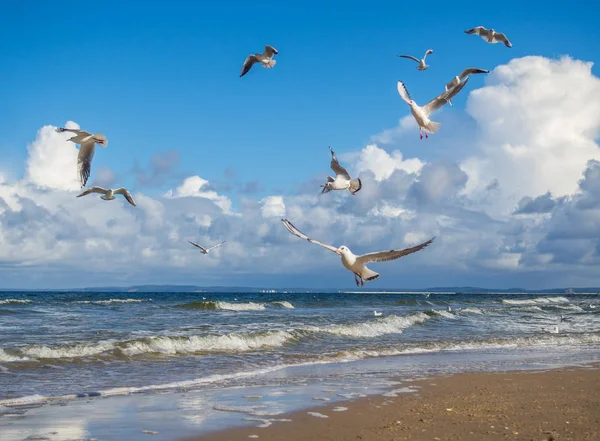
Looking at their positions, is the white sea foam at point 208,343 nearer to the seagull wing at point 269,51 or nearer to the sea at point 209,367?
the sea at point 209,367

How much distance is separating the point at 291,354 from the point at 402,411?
8.37m

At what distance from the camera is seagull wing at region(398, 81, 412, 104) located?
39.6 ft

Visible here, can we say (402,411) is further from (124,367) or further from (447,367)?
(124,367)

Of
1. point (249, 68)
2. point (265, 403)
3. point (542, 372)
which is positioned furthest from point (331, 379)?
point (249, 68)

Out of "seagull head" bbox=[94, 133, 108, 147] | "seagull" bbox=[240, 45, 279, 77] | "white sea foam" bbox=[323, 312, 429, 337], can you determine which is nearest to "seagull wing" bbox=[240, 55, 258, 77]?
"seagull" bbox=[240, 45, 279, 77]

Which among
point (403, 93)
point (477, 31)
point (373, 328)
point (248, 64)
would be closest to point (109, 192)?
point (248, 64)

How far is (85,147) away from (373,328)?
15662 millimetres

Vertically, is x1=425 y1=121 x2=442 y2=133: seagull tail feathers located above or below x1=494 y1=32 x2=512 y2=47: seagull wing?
below

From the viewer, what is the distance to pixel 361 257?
9.27m

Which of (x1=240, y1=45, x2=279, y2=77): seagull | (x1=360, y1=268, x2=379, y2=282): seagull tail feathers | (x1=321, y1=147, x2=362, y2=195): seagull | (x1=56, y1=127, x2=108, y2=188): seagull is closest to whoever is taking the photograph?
(x1=360, y1=268, x2=379, y2=282): seagull tail feathers

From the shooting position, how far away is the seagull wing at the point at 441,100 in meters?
12.2

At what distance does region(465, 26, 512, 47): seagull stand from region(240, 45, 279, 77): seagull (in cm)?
374

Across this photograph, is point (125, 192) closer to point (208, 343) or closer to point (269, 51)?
point (269, 51)

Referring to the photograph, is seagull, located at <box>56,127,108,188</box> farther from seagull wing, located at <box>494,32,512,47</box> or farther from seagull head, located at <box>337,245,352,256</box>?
seagull wing, located at <box>494,32,512,47</box>
